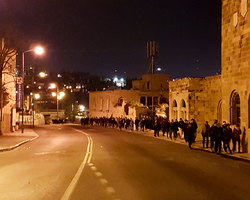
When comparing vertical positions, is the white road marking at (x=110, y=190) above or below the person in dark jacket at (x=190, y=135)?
below

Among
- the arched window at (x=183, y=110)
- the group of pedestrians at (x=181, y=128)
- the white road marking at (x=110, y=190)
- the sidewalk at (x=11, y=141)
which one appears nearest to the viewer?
the white road marking at (x=110, y=190)

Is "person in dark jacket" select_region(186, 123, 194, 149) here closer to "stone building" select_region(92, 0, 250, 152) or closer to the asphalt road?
"stone building" select_region(92, 0, 250, 152)

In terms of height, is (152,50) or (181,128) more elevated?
(152,50)

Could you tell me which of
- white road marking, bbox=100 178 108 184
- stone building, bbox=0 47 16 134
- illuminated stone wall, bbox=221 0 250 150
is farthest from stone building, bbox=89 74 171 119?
white road marking, bbox=100 178 108 184

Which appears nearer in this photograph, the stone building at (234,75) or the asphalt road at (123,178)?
the asphalt road at (123,178)

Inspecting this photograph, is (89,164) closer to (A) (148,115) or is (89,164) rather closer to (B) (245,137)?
(B) (245,137)

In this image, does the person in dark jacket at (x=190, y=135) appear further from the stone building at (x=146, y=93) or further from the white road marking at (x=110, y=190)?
the stone building at (x=146, y=93)

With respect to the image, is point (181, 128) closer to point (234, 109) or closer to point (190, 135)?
point (190, 135)

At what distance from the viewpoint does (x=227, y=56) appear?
60.3 ft

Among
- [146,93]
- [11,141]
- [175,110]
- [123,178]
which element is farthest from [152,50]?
[123,178]

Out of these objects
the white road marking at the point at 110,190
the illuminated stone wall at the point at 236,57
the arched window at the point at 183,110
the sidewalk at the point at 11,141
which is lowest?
the sidewalk at the point at 11,141

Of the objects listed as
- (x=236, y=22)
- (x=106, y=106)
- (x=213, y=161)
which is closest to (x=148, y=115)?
(x=106, y=106)

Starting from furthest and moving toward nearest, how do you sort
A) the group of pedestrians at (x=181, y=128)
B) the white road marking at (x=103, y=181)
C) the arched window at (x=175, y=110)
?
the arched window at (x=175, y=110) < the group of pedestrians at (x=181, y=128) < the white road marking at (x=103, y=181)

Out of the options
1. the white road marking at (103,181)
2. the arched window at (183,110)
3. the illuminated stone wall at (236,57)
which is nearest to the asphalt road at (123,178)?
the white road marking at (103,181)
